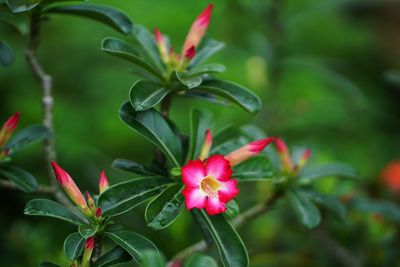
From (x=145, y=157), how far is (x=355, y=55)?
1568 millimetres

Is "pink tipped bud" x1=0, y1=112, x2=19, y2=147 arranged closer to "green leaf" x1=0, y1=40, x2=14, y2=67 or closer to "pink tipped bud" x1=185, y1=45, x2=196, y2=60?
"green leaf" x1=0, y1=40, x2=14, y2=67

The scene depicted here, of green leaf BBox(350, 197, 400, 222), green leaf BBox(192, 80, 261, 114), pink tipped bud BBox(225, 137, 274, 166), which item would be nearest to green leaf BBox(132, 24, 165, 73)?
green leaf BBox(192, 80, 261, 114)

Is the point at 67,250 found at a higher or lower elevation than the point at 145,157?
higher

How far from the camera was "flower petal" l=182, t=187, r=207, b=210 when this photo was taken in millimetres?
934

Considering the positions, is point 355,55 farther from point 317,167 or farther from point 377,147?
point 317,167

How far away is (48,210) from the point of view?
92 cm

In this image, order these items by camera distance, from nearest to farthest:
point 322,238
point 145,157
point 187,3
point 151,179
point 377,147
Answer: point 151,179 → point 322,238 → point 145,157 → point 377,147 → point 187,3

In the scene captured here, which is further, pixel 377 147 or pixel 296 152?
pixel 377 147

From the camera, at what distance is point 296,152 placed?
1.43m

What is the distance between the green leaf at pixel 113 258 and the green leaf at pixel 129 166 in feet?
0.47

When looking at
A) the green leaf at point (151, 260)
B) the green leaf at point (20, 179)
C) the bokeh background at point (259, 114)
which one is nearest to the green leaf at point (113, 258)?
the green leaf at point (151, 260)

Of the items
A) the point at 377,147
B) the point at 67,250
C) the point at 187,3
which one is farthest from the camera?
the point at 187,3

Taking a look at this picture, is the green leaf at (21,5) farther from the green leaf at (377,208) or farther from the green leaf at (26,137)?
the green leaf at (377,208)

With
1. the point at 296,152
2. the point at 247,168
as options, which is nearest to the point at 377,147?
the point at 296,152
